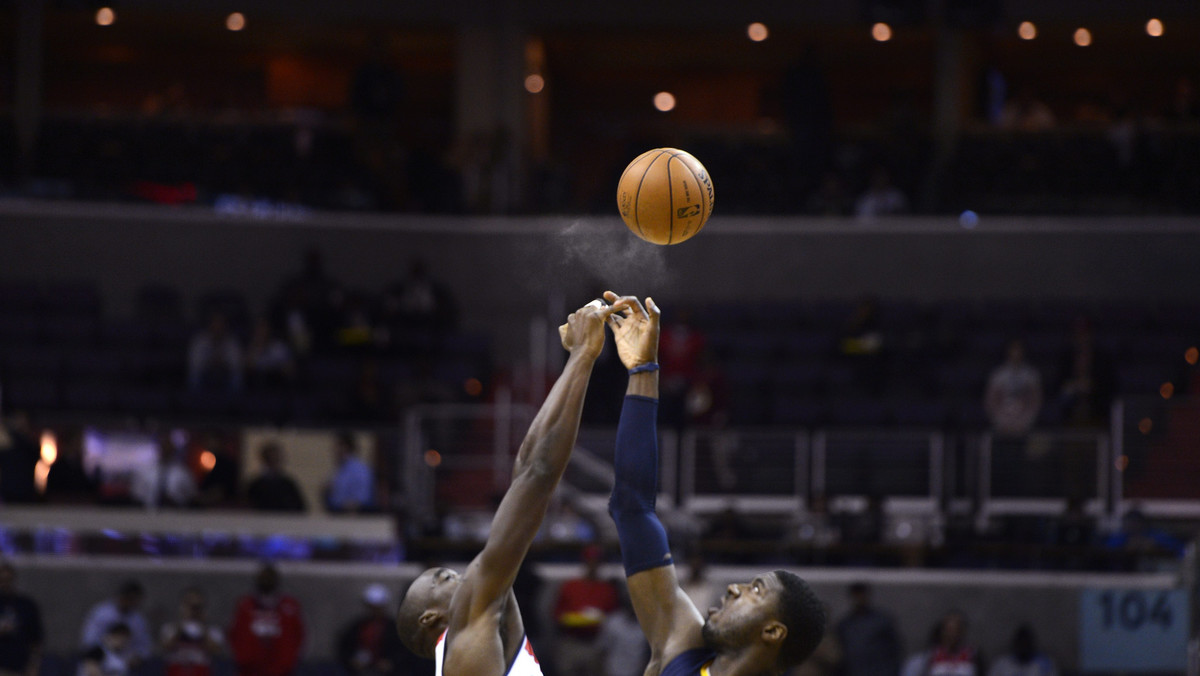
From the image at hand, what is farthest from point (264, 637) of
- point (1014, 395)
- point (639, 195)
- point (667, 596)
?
point (667, 596)

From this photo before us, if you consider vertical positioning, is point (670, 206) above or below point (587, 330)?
above

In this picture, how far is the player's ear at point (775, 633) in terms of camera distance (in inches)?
134

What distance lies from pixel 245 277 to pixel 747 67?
9.15m

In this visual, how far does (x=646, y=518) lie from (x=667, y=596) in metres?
0.20

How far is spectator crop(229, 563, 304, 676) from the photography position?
11.2 metres

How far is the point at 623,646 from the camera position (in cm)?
1090

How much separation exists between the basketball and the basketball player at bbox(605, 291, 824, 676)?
2.87ft

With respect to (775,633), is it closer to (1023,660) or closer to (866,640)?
(866,640)

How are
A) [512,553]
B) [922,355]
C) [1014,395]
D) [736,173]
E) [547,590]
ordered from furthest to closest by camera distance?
[736,173], [922,355], [1014,395], [547,590], [512,553]

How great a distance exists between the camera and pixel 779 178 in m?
18.0

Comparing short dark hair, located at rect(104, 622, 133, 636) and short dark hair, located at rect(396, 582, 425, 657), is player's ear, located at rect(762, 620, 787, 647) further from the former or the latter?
short dark hair, located at rect(104, 622, 133, 636)

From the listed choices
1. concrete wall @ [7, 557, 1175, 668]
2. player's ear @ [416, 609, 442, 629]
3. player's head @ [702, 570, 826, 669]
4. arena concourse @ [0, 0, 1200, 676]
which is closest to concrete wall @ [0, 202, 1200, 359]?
arena concourse @ [0, 0, 1200, 676]

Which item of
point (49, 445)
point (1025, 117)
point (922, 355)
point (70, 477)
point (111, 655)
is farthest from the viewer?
point (1025, 117)

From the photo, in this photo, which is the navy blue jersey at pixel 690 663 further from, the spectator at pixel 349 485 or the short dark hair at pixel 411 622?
the spectator at pixel 349 485
